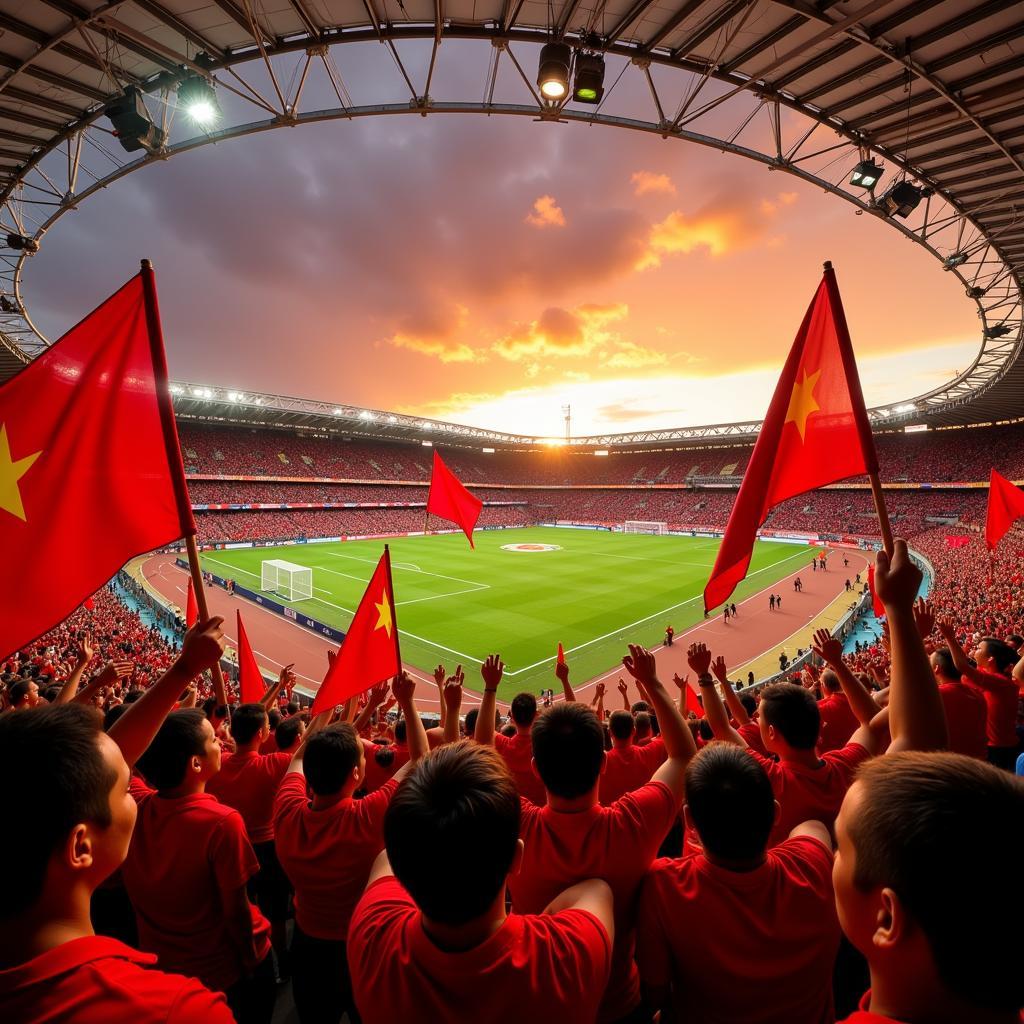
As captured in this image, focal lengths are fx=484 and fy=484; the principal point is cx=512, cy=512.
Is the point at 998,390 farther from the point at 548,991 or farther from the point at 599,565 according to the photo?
the point at 548,991

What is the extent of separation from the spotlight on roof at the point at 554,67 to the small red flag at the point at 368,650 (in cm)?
749

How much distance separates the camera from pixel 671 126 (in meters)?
9.05

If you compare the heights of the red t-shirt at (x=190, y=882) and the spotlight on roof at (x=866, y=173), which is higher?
the spotlight on roof at (x=866, y=173)

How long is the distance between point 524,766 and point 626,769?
975 mm

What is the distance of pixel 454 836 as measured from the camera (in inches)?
54.4

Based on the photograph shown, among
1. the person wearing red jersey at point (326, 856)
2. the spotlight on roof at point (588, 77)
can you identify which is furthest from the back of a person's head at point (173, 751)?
the spotlight on roof at point (588, 77)

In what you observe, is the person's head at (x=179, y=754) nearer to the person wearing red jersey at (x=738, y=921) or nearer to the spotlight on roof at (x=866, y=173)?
the person wearing red jersey at (x=738, y=921)

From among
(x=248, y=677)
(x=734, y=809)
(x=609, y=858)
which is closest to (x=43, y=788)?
(x=609, y=858)

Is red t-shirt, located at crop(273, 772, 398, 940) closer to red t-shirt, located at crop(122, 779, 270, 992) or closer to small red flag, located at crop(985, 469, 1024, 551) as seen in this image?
red t-shirt, located at crop(122, 779, 270, 992)

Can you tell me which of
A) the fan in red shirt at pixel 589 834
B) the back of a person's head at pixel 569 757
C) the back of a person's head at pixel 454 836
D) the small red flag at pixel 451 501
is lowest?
the fan in red shirt at pixel 589 834

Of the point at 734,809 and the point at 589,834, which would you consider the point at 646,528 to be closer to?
the point at 589,834

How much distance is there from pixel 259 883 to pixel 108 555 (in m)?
2.85

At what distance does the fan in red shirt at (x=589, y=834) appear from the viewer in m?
2.02

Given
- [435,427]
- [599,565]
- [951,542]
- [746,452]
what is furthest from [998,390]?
[435,427]
